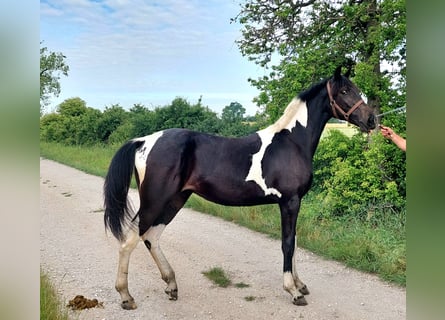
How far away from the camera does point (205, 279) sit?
364 centimetres

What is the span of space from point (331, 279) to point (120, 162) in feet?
7.40

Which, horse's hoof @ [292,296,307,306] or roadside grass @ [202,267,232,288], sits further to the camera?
roadside grass @ [202,267,232,288]

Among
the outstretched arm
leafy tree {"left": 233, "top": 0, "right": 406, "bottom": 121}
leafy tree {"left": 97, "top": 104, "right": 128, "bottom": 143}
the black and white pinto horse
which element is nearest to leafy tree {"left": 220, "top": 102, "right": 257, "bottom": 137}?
leafy tree {"left": 233, "top": 0, "right": 406, "bottom": 121}

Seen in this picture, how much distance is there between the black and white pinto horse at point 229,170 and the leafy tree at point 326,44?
78.6 inches

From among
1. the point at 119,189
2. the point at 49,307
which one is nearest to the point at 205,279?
the point at 119,189

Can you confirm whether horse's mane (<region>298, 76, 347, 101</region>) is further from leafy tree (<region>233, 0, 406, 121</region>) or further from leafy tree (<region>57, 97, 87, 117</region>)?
leafy tree (<region>57, 97, 87, 117</region>)

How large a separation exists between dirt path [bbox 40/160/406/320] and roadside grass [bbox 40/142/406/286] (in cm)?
15

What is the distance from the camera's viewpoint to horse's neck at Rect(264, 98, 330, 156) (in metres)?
3.29

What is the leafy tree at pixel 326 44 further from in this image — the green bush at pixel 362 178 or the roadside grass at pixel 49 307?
the roadside grass at pixel 49 307

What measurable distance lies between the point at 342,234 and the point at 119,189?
275cm

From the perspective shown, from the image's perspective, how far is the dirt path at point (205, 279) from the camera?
9.91ft

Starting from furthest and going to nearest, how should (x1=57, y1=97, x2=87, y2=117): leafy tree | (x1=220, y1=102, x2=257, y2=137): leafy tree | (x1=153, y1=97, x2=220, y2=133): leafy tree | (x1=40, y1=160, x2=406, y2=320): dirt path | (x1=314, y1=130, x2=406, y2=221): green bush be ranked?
1. (x1=57, y1=97, x2=87, y2=117): leafy tree
2. (x1=153, y1=97, x2=220, y2=133): leafy tree
3. (x1=220, y1=102, x2=257, y2=137): leafy tree
4. (x1=314, y1=130, x2=406, y2=221): green bush
5. (x1=40, y1=160, x2=406, y2=320): dirt path

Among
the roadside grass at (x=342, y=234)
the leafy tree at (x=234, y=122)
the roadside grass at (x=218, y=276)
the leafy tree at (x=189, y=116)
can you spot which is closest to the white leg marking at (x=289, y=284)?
the roadside grass at (x=218, y=276)
